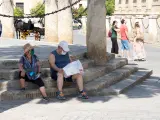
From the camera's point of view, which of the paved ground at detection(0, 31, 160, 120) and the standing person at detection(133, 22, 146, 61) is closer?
the paved ground at detection(0, 31, 160, 120)

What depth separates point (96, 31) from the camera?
40.8 feet

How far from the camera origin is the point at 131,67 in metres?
13.9

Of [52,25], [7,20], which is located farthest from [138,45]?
[7,20]

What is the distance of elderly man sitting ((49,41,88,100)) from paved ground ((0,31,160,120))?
19 cm

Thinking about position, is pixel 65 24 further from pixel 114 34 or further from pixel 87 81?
pixel 87 81

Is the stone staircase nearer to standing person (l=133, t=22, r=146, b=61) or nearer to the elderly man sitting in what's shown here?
the elderly man sitting

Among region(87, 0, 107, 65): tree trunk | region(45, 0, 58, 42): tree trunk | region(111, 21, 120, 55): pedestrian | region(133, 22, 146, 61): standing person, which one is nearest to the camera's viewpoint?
region(87, 0, 107, 65): tree trunk

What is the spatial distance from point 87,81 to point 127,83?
3.83ft

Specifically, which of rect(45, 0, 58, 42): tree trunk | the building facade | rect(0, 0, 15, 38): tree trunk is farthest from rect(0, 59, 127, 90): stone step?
the building facade

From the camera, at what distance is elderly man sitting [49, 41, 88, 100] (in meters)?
9.84

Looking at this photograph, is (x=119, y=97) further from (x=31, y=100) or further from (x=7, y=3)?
(x=7, y=3)

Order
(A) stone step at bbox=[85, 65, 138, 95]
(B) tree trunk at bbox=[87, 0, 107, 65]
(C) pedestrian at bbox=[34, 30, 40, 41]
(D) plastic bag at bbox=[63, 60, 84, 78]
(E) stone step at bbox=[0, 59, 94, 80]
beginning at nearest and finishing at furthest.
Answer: (D) plastic bag at bbox=[63, 60, 84, 78] → (E) stone step at bbox=[0, 59, 94, 80] → (A) stone step at bbox=[85, 65, 138, 95] → (B) tree trunk at bbox=[87, 0, 107, 65] → (C) pedestrian at bbox=[34, 30, 40, 41]

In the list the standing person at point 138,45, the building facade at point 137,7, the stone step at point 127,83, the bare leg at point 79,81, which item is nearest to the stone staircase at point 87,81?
the stone step at point 127,83

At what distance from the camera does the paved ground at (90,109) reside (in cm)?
859
